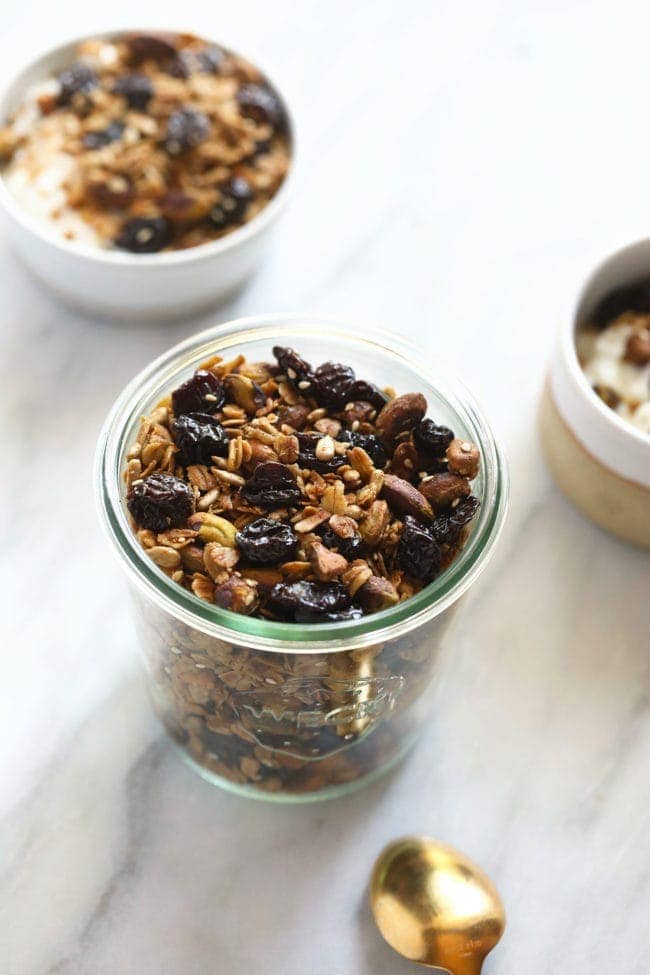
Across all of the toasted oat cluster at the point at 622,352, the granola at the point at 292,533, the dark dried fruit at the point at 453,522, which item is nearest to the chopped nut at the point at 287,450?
the granola at the point at 292,533

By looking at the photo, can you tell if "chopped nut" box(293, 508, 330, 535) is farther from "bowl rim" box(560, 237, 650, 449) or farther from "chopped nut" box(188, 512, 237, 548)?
"bowl rim" box(560, 237, 650, 449)

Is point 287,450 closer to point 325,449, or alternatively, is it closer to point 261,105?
point 325,449

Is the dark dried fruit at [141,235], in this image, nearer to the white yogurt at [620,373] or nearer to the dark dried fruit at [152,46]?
the dark dried fruit at [152,46]

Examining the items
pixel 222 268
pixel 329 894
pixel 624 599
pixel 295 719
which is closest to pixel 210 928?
pixel 329 894

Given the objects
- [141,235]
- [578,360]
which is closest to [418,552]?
[578,360]

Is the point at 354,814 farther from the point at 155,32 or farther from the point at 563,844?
the point at 155,32

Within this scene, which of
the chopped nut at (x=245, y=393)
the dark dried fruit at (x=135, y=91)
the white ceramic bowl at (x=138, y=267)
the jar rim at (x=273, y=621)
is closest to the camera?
the jar rim at (x=273, y=621)
